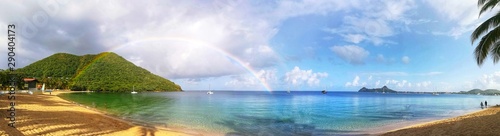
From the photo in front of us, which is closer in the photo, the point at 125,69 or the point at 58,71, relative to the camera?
the point at 58,71

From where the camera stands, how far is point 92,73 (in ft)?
528

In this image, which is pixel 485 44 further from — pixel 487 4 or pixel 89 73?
pixel 89 73

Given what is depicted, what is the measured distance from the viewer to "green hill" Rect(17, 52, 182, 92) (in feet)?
456

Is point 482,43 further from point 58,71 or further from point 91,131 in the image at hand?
point 58,71

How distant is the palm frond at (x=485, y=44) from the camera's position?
59.9 feet

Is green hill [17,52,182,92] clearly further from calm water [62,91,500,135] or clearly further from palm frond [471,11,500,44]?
palm frond [471,11,500,44]

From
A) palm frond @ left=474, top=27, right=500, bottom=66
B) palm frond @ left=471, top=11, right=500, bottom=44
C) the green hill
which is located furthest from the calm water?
the green hill

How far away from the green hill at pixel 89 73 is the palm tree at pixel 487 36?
13987cm

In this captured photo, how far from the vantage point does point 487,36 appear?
61.4 feet

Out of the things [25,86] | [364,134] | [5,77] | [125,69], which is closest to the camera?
[364,134]

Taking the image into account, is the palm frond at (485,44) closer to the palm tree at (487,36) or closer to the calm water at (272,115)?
the palm tree at (487,36)

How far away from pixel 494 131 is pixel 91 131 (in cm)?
2131

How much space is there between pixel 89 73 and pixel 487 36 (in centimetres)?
17895

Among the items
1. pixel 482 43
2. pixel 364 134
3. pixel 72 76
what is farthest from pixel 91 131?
pixel 72 76
